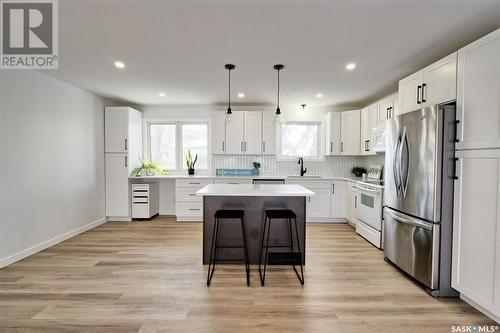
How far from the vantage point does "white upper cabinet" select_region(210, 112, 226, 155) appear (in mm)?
5168

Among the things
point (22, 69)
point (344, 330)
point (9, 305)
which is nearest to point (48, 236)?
point (9, 305)

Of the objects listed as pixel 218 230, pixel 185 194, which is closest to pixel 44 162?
pixel 185 194

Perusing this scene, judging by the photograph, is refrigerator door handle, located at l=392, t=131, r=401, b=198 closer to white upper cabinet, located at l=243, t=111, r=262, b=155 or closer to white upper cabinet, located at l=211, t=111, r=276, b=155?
white upper cabinet, located at l=211, t=111, r=276, b=155

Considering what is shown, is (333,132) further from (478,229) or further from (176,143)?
(176,143)

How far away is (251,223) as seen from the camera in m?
2.99

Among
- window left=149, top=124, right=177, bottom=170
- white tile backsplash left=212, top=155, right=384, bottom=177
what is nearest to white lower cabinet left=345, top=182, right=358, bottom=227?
white tile backsplash left=212, top=155, right=384, bottom=177

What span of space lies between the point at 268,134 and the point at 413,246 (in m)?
3.31

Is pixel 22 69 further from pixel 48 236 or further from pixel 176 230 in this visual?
pixel 176 230

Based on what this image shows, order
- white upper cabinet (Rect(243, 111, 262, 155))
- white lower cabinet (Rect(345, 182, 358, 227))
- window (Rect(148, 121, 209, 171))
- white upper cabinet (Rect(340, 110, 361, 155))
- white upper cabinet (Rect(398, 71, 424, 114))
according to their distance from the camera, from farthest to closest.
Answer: window (Rect(148, 121, 209, 171)) → white upper cabinet (Rect(243, 111, 262, 155)) → white upper cabinet (Rect(340, 110, 361, 155)) → white lower cabinet (Rect(345, 182, 358, 227)) → white upper cabinet (Rect(398, 71, 424, 114))

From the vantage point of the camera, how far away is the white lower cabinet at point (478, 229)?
1864 millimetres

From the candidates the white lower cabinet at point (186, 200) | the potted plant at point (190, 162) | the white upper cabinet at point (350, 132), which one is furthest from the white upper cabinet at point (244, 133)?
the white upper cabinet at point (350, 132)

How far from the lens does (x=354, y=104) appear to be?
5.24 meters

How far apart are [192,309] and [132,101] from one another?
4409 mm

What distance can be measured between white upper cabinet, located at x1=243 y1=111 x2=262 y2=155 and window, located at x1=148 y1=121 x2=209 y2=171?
981mm
